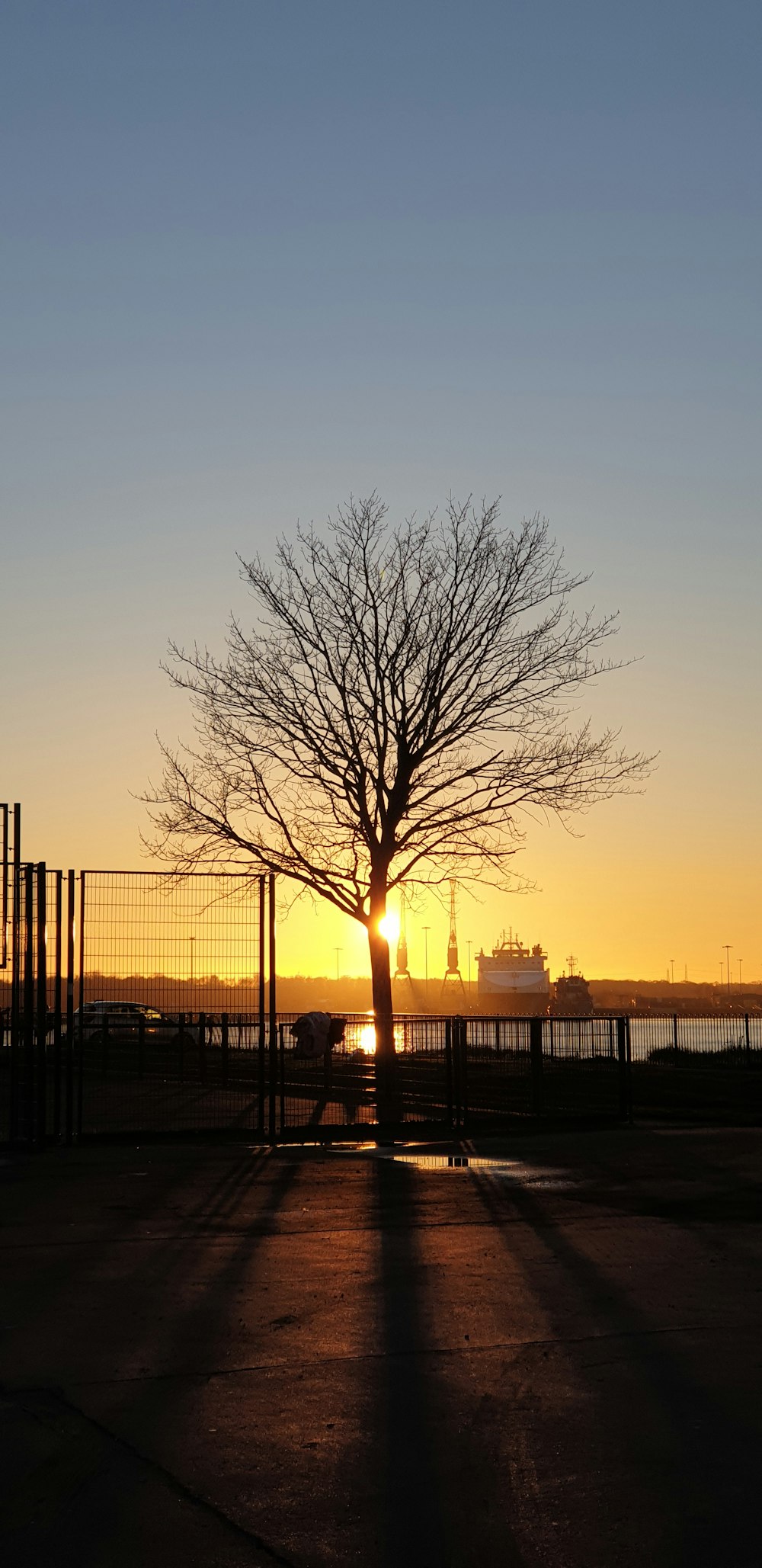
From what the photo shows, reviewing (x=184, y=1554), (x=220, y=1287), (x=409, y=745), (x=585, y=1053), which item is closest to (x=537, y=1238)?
(x=220, y=1287)

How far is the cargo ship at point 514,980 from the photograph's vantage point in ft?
623

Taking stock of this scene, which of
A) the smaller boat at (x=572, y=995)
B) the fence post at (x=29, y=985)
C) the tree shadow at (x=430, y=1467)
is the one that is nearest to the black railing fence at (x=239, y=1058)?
the fence post at (x=29, y=985)

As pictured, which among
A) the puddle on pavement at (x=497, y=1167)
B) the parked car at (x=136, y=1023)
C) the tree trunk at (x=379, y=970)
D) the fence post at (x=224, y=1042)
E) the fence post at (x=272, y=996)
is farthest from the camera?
the tree trunk at (x=379, y=970)

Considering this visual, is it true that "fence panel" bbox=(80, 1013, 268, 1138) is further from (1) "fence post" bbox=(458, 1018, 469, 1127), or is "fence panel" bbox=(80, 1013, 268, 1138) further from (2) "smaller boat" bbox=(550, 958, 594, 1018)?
(2) "smaller boat" bbox=(550, 958, 594, 1018)

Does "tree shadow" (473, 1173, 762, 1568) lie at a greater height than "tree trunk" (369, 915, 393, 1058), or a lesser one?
lesser

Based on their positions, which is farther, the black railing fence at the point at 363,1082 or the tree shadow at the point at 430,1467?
the black railing fence at the point at 363,1082

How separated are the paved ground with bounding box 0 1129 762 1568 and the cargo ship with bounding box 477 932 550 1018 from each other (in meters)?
180

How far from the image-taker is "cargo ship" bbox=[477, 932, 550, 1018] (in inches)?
7470

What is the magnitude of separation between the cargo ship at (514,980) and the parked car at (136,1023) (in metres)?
170

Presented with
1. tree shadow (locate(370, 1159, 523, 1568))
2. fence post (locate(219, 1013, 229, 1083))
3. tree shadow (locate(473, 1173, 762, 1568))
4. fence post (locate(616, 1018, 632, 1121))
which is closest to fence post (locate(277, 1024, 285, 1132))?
fence post (locate(219, 1013, 229, 1083))

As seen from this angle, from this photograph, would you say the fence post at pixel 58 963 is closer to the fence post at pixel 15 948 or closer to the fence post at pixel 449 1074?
the fence post at pixel 15 948

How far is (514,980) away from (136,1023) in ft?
587

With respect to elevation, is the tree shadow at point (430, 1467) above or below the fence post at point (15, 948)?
below

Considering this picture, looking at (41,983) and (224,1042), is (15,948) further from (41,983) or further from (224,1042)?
(224,1042)
